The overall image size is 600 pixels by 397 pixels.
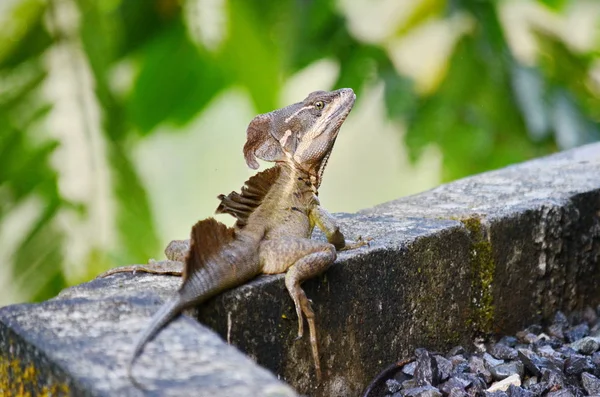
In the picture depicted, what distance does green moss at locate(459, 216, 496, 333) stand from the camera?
3570 millimetres

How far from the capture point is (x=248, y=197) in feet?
10.2

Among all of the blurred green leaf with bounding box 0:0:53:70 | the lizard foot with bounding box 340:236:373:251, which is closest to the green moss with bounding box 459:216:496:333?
the lizard foot with bounding box 340:236:373:251

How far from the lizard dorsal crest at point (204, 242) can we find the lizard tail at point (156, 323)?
0.07 metres

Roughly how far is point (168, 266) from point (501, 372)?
1.27 m

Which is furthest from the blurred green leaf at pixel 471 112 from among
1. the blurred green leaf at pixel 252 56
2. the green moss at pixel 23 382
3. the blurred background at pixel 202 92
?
the green moss at pixel 23 382

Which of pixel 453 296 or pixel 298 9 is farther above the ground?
pixel 298 9

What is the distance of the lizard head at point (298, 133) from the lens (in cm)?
325

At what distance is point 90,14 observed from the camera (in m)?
4.16

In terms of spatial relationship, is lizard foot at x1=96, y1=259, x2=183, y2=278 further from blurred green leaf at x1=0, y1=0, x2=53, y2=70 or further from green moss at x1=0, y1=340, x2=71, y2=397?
blurred green leaf at x1=0, y1=0, x2=53, y2=70

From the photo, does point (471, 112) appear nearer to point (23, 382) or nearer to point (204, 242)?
point (204, 242)

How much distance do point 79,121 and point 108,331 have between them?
195 cm

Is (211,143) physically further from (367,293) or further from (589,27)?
(589,27)

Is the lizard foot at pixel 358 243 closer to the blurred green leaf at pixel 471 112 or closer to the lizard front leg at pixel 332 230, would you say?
the lizard front leg at pixel 332 230

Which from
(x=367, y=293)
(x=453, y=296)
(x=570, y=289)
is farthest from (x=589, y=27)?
(x=367, y=293)
